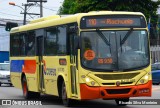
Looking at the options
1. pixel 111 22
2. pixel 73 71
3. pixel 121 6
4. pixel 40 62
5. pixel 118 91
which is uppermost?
pixel 121 6

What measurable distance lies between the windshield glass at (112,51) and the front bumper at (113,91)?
1.91 feet

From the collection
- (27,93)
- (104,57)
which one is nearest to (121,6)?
(27,93)

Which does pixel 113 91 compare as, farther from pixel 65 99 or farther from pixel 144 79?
pixel 65 99

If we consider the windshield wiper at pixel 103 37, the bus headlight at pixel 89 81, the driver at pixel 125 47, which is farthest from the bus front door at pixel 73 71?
the driver at pixel 125 47

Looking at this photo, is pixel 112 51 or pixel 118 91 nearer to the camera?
pixel 118 91

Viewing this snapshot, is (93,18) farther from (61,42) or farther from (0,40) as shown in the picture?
(0,40)

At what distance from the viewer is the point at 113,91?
14.3 metres

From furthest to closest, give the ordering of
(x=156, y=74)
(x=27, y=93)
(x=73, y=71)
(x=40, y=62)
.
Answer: (x=156, y=74) < (x=27, y=93) < (x=40, y=62) < (x=73, y=71)

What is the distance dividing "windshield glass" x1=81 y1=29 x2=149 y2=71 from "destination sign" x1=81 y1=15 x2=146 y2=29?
0.22 meters

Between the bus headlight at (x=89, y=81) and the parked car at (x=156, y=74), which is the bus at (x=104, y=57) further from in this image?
the parked car at (x=156, y=74)

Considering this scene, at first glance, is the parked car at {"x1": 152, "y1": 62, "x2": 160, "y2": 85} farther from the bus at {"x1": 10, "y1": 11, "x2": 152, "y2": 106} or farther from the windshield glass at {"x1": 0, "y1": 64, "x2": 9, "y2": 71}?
the bus at {"x1": 10, "y1": 11, "x2": 152, "y2": 106}

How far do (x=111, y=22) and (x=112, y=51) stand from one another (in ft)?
3.02

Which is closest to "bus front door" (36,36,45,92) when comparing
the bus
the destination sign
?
the bus

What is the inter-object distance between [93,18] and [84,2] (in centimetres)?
3291
